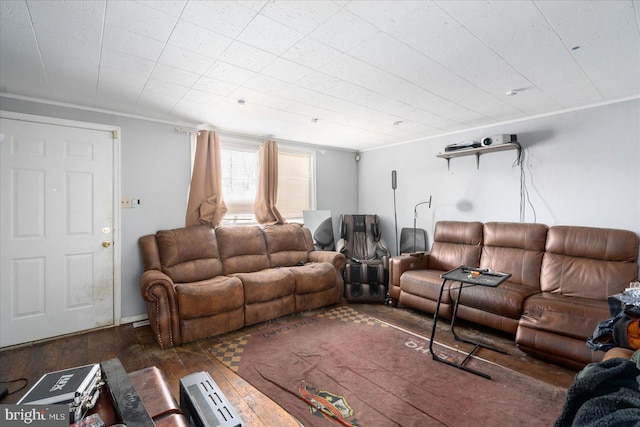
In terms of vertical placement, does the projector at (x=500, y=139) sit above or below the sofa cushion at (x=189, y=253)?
above

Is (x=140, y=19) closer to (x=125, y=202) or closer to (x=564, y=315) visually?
(x=125, y=202)

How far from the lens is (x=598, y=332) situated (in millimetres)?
1829

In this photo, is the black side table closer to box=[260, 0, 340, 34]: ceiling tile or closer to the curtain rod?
box=[260, 0, 340, 34]: ceiling tile

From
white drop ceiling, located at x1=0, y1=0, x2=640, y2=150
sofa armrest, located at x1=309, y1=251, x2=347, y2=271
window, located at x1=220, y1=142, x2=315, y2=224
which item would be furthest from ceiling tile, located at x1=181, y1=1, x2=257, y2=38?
sofa armrest, located at x1=309, y1=251, x2=347, y2=271

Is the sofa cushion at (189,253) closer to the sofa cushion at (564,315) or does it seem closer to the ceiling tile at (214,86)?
the ceiling tile at (214,86)

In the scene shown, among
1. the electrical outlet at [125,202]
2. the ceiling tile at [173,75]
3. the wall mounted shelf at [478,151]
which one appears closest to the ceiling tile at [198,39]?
the ceiling tile at [173,75]

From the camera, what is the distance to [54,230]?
2973 millimetres

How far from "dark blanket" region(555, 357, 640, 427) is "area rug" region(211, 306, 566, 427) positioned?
1.05m

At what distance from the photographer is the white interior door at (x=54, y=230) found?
2766 millimetres

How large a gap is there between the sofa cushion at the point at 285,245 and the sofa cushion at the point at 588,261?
2.86 metres

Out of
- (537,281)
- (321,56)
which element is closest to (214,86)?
(321,56)

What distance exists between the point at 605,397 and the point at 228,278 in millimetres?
3025

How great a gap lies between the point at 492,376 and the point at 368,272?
1.93m

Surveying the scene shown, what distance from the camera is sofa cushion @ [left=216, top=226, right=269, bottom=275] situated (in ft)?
12.2
